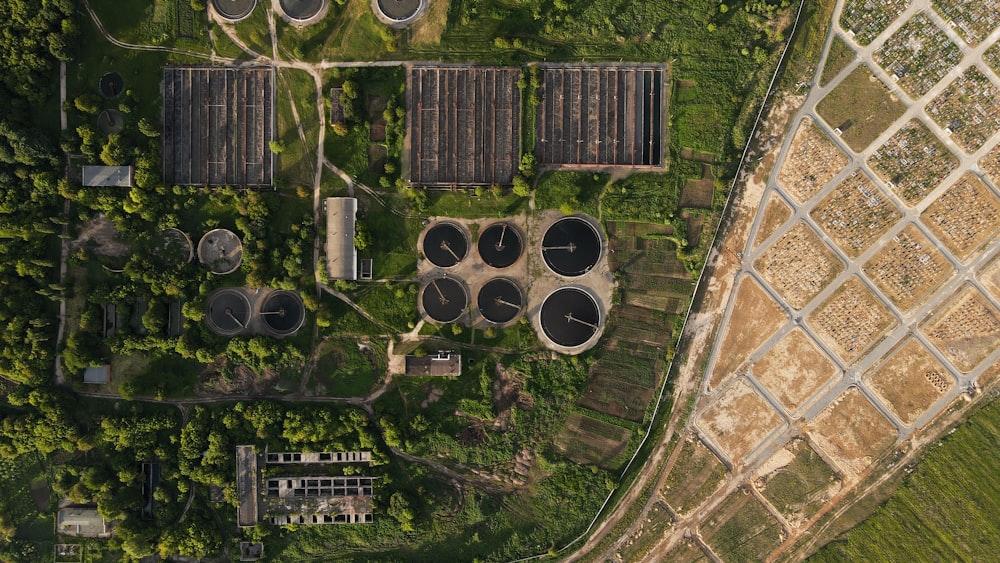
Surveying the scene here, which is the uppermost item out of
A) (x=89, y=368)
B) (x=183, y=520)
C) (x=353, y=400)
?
(x=89, y=368)

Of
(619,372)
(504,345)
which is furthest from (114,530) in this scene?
(619,372)

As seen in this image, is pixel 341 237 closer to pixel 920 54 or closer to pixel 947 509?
pixel 920 54

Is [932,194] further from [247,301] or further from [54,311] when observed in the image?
[54,311]

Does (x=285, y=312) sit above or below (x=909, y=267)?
above

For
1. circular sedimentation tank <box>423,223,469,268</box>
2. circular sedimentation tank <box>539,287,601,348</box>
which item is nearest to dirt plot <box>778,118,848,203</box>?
circular sedimentation tank <box>539,287,601,348</box>

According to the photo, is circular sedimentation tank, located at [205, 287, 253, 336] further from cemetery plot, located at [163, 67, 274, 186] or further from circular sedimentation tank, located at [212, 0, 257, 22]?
circular sedimentation tank, located at [212, 0, 257, 22]

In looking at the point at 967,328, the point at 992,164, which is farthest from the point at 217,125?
the point at 967,328

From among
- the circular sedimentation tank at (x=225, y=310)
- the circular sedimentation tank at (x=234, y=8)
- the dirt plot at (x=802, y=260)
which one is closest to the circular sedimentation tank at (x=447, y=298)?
the circular sedimentation tank at (x=225, y=310)
